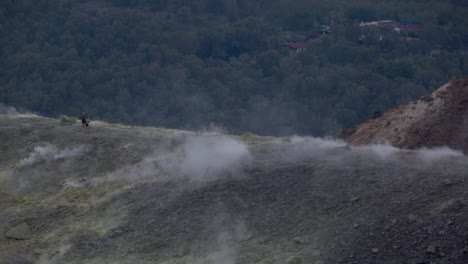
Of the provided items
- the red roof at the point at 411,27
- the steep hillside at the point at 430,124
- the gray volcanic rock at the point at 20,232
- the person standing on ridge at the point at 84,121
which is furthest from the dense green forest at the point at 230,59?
the gray volcanic rock at the point at 20,232

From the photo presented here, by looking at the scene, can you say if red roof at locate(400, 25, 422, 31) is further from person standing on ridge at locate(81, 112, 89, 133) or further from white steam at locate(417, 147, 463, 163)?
white steam at locate(417, 147, 463, 163)

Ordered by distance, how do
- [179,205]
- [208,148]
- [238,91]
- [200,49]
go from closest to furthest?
[179,205]
[208,148]
[238,91]
[200,49]

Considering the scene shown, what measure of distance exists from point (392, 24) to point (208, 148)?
59.7 metres

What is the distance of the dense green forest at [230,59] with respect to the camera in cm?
5606

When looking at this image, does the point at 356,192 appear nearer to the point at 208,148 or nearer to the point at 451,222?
the point at 451,222

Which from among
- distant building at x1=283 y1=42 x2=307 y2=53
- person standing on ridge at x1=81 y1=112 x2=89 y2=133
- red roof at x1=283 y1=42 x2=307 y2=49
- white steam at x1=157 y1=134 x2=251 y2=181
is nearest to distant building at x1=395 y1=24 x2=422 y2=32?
red roof at x1=283 y1=42 x2=307 y2=49

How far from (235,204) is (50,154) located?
6967mm

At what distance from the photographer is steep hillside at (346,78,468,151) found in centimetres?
1734

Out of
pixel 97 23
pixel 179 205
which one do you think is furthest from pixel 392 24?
pixel 179 205

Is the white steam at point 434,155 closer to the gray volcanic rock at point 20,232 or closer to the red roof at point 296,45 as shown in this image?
the gray volcanic rock at point 20,232

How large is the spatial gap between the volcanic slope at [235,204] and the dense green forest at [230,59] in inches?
1351

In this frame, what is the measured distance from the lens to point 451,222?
1089cm

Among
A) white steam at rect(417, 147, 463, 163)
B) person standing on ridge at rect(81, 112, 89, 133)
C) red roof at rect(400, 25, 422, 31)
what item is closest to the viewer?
white steam at rect(417, 147, 463, 163)

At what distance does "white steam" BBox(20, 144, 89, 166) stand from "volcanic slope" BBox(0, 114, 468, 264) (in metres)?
0.06
